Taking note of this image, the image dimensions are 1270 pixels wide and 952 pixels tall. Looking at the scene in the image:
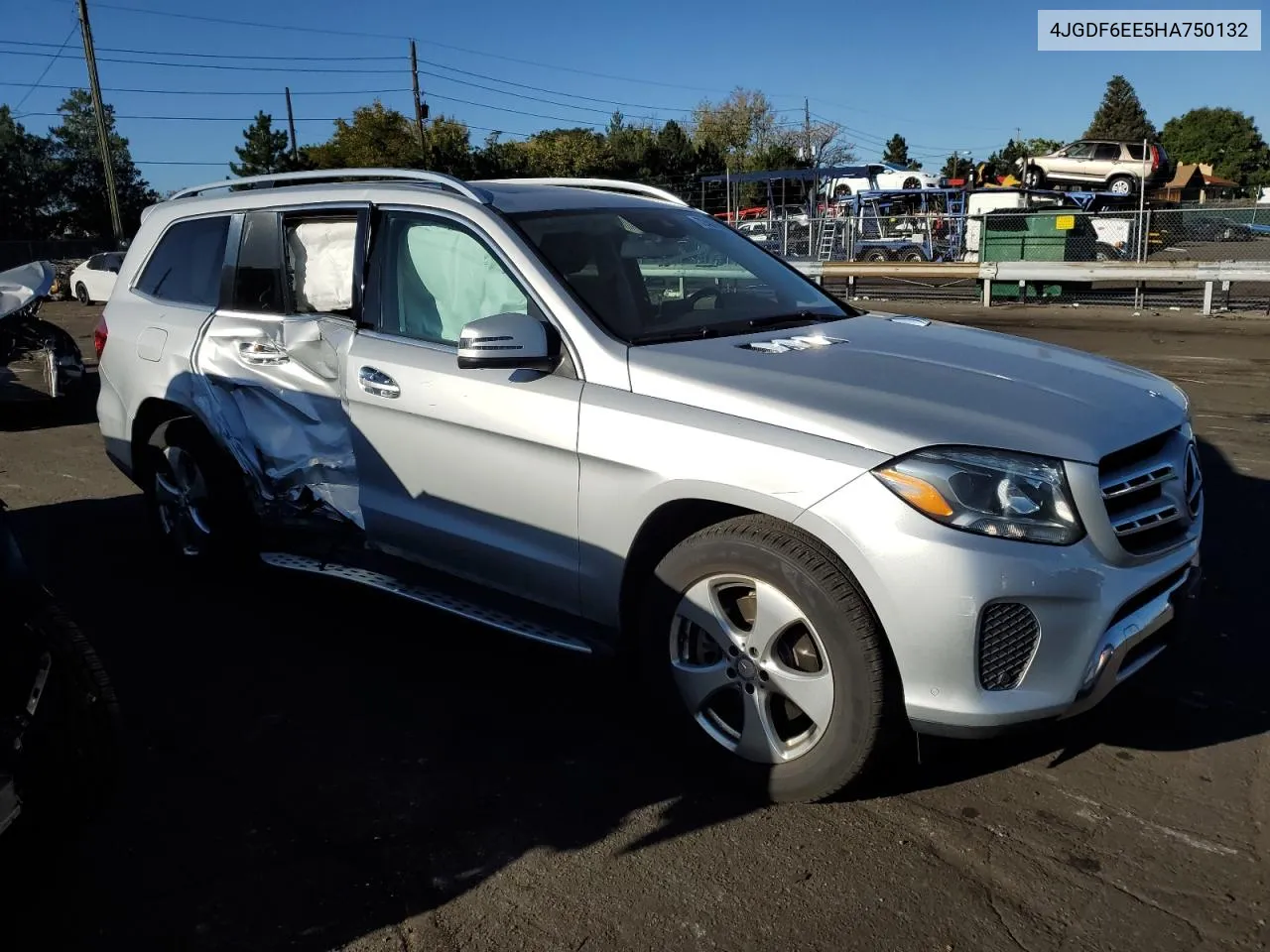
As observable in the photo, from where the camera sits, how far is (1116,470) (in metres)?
3.02

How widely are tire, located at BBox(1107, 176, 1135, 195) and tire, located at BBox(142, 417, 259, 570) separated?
31.6 metres

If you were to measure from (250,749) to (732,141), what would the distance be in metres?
77.8

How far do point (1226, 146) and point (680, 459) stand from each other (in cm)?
11707

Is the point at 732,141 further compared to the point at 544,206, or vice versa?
the point at 732,141

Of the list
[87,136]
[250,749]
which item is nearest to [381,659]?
[250,749]

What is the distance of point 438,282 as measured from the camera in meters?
4.20

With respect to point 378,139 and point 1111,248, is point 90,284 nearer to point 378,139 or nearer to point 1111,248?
point 1111,248

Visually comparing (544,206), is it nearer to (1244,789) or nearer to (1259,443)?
(1244,789)

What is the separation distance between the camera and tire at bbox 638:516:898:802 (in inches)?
114

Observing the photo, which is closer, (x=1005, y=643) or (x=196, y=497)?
(x=1005, y=643)

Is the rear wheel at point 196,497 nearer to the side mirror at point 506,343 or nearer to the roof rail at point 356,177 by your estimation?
Result: the roof rail at point 356,177

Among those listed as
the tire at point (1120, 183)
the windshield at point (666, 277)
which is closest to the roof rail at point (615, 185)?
the windshield at point (666, 277)

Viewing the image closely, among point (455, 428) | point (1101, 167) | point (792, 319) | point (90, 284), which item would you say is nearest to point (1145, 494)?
point (792, 319)

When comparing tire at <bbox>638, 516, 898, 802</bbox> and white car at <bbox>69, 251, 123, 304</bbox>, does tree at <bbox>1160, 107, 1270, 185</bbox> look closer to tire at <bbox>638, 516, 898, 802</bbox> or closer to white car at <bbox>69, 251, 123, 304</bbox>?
white car at <bbox>69, 251, 123, 304</bbox>
